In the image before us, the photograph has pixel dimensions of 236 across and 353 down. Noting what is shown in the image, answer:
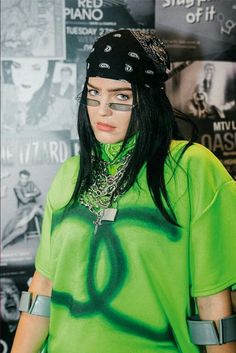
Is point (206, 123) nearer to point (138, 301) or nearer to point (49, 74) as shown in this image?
point (49, 74)

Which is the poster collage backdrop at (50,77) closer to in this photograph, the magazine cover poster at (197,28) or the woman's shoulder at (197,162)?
the magazine cover poster at (197,28)

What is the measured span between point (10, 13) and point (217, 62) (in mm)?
720

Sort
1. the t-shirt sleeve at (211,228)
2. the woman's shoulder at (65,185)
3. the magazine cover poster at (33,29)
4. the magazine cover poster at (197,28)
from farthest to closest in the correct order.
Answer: the magazine cover poster at (197,28) < the magazine cover poster at (33,29) < the woman's shoulder at (65,185) < the t-shirt sleeve at (211,228)

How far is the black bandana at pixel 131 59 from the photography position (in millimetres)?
1041

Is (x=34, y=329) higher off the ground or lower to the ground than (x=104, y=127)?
lower

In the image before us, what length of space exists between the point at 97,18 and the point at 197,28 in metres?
0.35

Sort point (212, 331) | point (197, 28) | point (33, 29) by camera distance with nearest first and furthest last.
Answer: point (212, 331), point (33, 29), point (197, 28)

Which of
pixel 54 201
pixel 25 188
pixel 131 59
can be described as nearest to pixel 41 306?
pixel 54 201

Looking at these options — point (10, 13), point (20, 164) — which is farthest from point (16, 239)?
point (10, 13)

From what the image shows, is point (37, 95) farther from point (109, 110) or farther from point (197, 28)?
point (109, 110)

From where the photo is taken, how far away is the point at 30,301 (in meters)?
1.20

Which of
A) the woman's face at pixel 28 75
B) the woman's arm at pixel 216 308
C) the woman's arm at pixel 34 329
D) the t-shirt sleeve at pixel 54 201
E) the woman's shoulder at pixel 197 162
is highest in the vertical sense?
the woman's face at pixel 28 75

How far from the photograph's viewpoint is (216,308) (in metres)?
1.02

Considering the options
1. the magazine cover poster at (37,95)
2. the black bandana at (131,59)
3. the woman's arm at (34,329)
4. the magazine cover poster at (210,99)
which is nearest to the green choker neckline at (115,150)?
the black bandana at (131,59)
